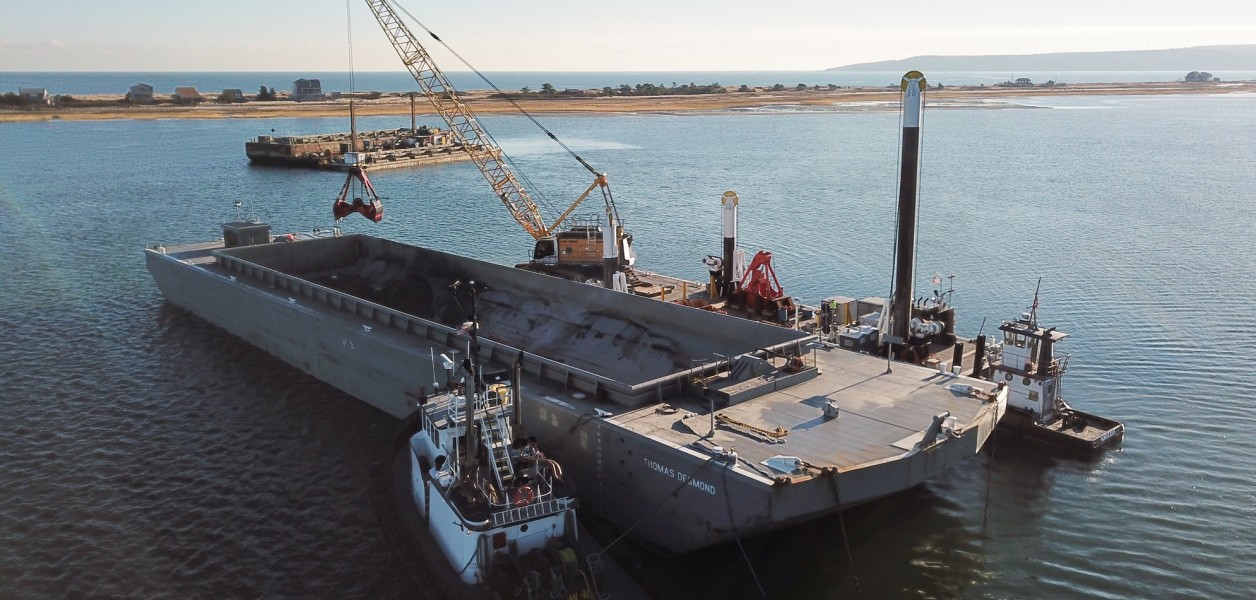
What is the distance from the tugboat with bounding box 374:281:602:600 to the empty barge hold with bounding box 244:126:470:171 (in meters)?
81.5

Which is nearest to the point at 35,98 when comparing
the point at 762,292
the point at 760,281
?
the point at 760,281

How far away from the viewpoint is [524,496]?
16234 mm

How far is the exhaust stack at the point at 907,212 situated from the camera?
91.0 ft

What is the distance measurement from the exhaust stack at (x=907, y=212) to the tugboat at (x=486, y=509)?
15.0m

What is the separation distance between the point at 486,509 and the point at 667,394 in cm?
587

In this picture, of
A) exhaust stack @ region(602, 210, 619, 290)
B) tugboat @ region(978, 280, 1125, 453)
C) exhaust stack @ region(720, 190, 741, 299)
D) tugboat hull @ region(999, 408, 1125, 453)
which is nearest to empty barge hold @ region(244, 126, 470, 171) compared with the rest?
exhaust stack @ region(602, 210, 619, 290)

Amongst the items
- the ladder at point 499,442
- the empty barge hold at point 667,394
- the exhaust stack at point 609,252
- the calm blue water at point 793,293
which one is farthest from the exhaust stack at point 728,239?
the ladder at point 499,442

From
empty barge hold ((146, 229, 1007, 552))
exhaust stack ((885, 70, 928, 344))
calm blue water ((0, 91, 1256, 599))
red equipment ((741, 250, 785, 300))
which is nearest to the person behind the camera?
empty barge hold ((146, 229, 1007, 552))

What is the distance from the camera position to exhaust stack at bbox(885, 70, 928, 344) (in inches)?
1092

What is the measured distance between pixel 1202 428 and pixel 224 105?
20380cm

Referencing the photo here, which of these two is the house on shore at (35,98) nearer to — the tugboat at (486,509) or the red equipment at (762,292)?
the red equipment at (762,292)

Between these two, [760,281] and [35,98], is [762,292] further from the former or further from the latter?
[35,98]

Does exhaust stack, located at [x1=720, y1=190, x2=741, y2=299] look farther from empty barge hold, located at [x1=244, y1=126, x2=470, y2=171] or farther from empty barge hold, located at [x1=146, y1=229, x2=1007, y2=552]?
empty barge hold, located at [x1=244, y1=126, x2=470, y2=171]

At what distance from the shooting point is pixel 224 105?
632 feet
